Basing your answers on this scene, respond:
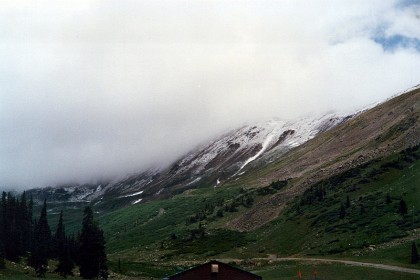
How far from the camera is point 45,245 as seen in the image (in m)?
103

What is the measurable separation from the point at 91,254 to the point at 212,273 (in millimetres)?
40795

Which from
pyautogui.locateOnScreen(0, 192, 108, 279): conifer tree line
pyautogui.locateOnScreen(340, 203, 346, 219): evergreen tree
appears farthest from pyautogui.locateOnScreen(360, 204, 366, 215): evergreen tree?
pyautogui.locateOnScreen(0, 192, 108, 279): conifer tree line

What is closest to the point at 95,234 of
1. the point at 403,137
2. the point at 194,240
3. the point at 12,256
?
the point at 12,256

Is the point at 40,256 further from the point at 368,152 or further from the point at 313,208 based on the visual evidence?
the point at 368,152

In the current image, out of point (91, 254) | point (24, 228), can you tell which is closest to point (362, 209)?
point (91, 254)

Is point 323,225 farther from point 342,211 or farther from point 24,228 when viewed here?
point 24,228

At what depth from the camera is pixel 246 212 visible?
176 metres

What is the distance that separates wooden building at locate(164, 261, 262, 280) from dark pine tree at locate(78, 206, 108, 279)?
37.4 metres

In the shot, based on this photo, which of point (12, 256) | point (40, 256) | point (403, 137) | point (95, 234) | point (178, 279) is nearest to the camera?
point (178, 279)

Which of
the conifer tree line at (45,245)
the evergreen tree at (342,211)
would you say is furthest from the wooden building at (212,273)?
the evergreen tree at (342,211)

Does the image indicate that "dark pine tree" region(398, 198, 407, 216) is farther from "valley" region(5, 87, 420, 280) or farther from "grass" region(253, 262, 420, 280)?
"grass" region(253, 262, 420, 280)

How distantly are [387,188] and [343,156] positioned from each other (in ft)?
245

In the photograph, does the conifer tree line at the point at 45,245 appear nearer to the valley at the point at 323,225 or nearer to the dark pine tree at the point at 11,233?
the dark pine tree at the point at 11,233

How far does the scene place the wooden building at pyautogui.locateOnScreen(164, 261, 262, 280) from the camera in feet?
193
